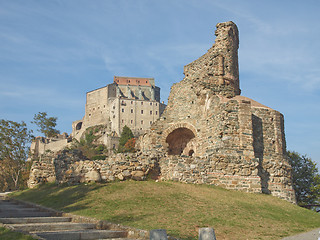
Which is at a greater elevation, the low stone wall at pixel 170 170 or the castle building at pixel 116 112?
the castle building at pixel 116 112

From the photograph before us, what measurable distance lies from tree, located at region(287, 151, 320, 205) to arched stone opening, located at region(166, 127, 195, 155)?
918 centimetres

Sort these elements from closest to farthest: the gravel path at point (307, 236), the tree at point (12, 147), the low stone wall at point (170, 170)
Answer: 1. the gravel path at point (307, 236)
2. the low stone wall at point (170, 170)
3. the tree at point (12, 147)

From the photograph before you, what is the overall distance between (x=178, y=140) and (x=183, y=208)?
12032mm

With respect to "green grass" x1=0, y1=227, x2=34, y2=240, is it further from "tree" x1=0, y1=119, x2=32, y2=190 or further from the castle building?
the castle building

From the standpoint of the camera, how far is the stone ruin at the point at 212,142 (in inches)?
613

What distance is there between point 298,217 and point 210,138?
7274mm

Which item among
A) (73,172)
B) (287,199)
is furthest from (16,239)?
(287,199)

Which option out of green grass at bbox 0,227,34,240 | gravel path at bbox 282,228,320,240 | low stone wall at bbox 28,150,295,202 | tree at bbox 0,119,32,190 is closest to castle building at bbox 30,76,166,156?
tree at bbox 0,119,32,190

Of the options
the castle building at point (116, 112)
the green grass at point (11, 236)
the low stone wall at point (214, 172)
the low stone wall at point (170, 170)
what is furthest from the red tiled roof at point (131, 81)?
the green grass at point (11, 236)

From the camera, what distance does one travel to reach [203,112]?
20.1 m

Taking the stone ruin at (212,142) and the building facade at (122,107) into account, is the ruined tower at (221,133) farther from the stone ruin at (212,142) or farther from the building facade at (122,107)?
the building facade at (122,107)

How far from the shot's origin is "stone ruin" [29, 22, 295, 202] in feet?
51.1

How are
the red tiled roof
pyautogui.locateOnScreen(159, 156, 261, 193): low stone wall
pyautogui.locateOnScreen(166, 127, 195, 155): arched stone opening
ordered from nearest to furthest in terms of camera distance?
pyautogui.locateOnScreen(159, 156, 261, 193): low stone wall < pyautogui.locateOnScreen(166, 127, 195, 155): arched stone opening < the red tiled roof

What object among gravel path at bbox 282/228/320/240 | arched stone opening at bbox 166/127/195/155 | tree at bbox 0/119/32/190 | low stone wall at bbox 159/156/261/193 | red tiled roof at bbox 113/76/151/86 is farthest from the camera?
red tiled roof at bbox 113/76/151/86
